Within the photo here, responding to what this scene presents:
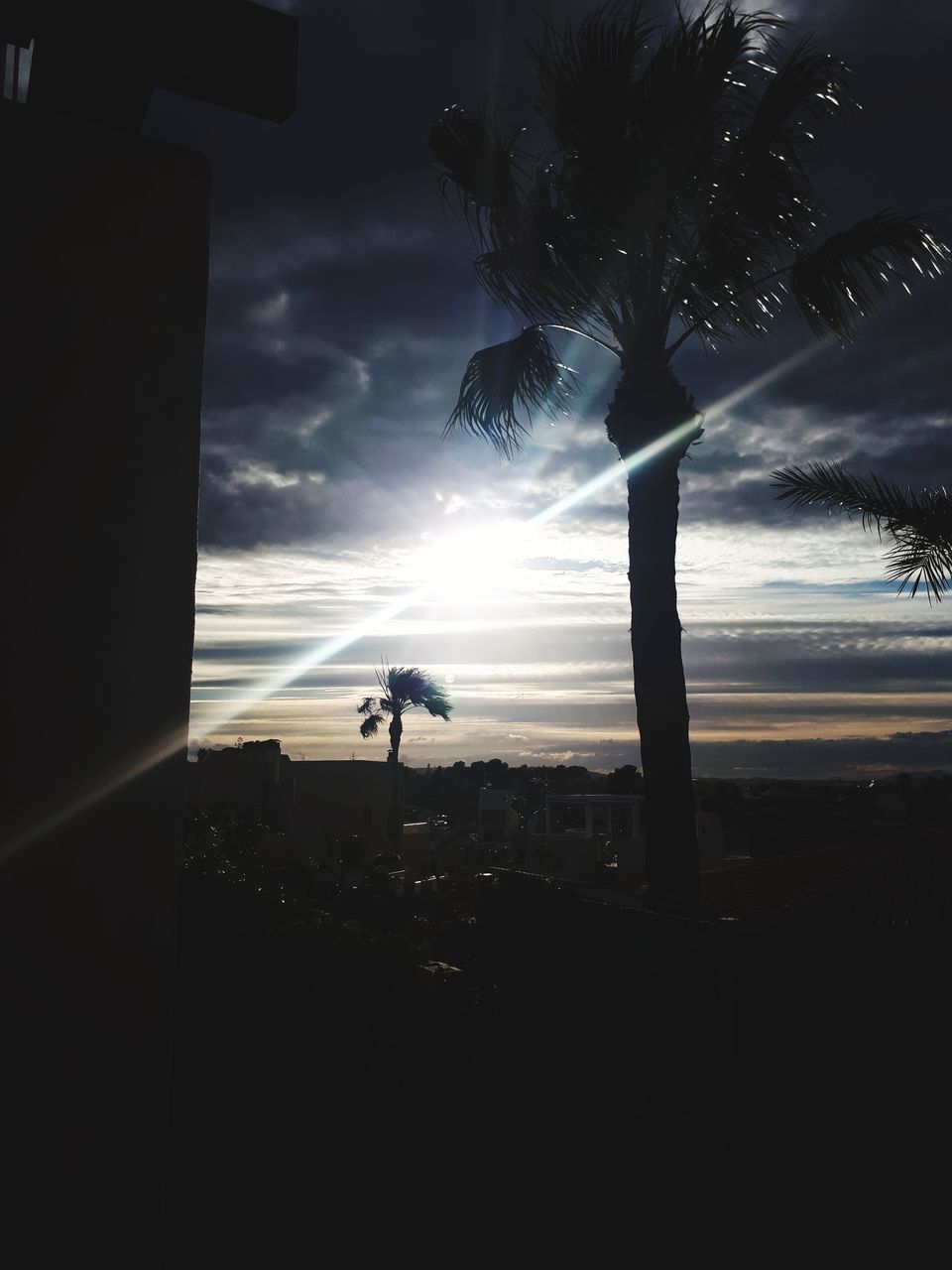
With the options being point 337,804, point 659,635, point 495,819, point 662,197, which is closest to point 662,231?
point 662,197

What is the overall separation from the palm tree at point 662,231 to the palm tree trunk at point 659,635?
0.05ft

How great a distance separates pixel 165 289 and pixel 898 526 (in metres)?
8.26

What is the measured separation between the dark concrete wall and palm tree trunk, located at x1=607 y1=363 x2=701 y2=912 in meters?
4.96

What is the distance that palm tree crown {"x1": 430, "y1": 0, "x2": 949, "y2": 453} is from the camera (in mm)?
6078

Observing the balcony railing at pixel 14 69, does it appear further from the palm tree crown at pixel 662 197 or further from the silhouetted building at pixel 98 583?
the palm tree crown at pixel 662 197


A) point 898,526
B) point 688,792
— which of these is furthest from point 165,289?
point 898,526

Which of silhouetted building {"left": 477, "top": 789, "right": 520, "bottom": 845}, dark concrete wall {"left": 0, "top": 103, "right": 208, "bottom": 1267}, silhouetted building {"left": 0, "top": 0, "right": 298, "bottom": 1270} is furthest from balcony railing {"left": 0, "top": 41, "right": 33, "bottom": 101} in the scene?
silhouetted building {"left": 477, "top": 789, "right": 520, "bottom": 845}

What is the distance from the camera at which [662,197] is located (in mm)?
6238

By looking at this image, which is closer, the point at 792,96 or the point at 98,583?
the point at 98,583

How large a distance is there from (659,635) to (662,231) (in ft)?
10.7

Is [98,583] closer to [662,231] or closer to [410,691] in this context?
[662,231]

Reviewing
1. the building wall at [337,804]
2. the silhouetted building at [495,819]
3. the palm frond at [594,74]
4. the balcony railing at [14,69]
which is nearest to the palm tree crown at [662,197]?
the palm frond at [594,74]

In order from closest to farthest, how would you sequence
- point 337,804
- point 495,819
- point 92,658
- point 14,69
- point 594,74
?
point 92,658 → point 14,69 → point 594,74 → point 337,804 → point 495,819

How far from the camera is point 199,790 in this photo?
93.0 feet
